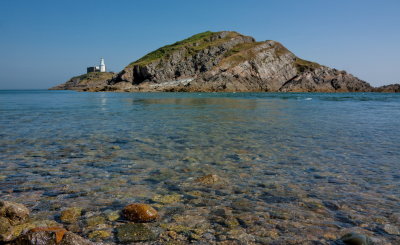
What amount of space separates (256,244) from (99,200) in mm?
3759

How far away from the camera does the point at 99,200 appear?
654 cm

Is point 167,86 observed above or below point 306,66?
below

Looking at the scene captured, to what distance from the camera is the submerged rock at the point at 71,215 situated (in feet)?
18.0

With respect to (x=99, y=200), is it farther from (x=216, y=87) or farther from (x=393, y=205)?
(x=216, y=87)

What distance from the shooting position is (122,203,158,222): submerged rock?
553 centimetres

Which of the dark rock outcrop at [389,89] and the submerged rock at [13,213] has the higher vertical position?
the dark rock outcrop at [389,89]

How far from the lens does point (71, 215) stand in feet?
18.7

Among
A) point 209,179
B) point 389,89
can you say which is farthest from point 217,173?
point 389,89

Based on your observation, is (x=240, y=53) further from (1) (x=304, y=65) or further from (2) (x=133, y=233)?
(2) (x=133, y=233)

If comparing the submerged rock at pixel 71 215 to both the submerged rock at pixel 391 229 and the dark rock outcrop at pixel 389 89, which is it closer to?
the submerged rock at pixel 391 229

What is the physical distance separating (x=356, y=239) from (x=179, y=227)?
121 inches

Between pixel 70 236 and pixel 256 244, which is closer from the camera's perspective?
pixel 70 236

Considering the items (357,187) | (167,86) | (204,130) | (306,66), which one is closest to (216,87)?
(167,86)

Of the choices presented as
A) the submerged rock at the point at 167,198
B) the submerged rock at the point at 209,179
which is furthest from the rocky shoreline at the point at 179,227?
the submerged rock at the point at 209,179
